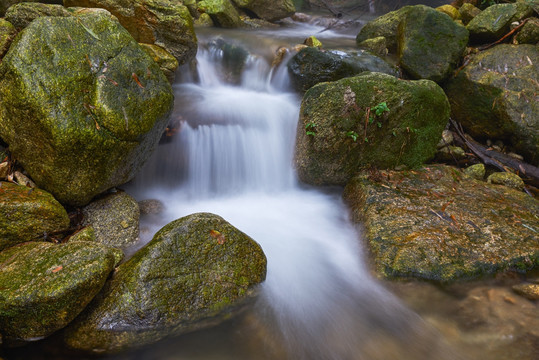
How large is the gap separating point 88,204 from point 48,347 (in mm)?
1731

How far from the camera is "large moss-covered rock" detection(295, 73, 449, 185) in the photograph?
4.46 meters

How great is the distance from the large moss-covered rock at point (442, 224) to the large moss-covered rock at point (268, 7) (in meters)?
11.5

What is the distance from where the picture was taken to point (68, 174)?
3.25 m

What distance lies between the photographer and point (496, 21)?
6566 mm

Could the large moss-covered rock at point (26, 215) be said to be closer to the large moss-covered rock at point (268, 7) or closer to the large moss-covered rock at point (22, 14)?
the large moss-covered rock at point (22, 14)

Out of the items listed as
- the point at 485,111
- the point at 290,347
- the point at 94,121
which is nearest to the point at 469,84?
the point at 485,111

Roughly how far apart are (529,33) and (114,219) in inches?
341

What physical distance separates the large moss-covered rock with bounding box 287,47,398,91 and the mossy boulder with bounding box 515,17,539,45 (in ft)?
8.81

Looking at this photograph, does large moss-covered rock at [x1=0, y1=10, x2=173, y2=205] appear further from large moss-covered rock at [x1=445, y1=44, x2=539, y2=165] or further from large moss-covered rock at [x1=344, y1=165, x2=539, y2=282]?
large moss-covered rock at [x1=445, y1=44, x2=539, y2=165]

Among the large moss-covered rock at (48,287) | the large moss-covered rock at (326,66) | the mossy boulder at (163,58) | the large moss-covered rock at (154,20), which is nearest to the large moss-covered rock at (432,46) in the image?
the large moss-covered rock at (326,66)

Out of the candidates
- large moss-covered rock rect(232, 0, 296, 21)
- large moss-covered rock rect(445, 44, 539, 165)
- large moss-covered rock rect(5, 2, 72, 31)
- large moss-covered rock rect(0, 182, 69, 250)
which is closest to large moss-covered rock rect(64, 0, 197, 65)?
large moss-covered rock rect(5, 2, 72, 31)

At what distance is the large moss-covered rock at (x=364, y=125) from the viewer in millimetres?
4457

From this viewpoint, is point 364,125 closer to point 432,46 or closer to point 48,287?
point 432,46

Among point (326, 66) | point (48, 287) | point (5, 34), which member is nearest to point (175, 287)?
point (48, 287)
